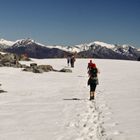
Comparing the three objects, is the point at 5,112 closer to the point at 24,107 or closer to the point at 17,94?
the point at 24,107

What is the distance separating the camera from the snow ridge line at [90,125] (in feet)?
45.5

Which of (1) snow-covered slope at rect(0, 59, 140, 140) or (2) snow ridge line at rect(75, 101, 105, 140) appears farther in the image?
(1) snow-covered slope at rect(0, 59, 140, 140)

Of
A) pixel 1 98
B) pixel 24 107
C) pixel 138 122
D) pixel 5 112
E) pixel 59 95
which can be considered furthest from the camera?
pixel 59 95

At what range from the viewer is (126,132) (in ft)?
46.6

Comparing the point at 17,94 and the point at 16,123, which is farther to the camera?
the point at 17,94

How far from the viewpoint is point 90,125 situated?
51.8ft

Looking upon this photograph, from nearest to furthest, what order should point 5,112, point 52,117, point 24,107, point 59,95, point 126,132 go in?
point 126,132, point 52,117, point 5,112, point 24,107, point 59,95

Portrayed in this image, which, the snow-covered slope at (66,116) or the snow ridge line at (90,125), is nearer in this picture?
the snow ridge line at (90,125)

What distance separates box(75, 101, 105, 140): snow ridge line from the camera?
1386cm

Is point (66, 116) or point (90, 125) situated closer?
point (90, 125)

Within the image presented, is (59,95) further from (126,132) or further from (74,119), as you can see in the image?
(126,132)

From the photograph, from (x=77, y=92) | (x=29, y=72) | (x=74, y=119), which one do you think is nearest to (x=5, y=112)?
(x=74, y=119)

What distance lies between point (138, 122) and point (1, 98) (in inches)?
515

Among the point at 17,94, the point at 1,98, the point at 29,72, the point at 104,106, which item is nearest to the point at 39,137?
the point at 104,106
